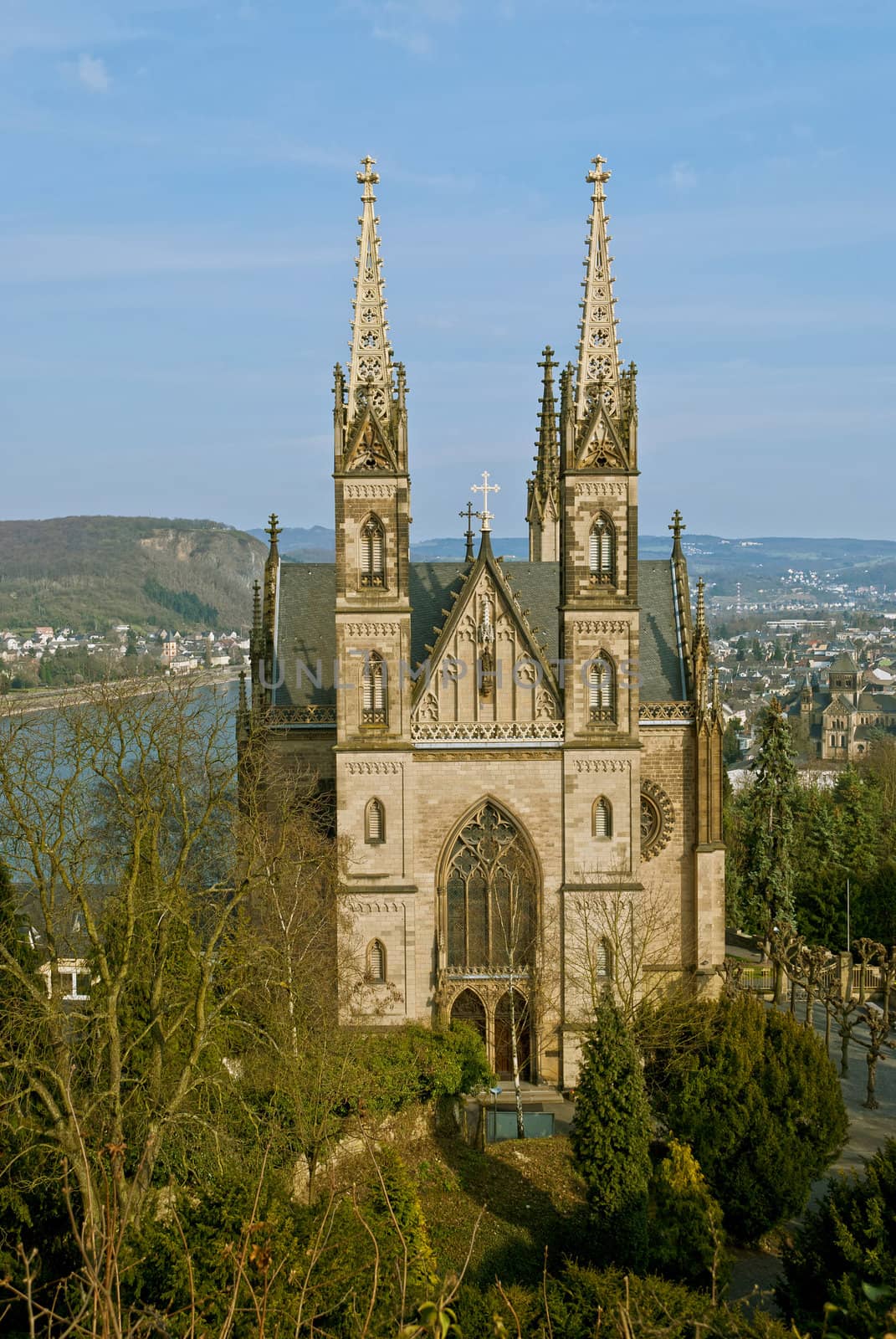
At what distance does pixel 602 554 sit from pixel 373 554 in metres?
5.90

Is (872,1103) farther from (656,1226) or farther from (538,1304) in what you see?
(538,1304)

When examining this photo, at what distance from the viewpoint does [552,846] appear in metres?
34.9

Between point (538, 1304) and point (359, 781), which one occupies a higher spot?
point (359, 781)

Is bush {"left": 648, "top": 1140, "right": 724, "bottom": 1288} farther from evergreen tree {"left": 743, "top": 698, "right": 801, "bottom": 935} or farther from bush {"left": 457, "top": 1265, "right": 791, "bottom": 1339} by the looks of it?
evergreen tree {"left": 743, "top": 698, "right": 801, "bottom": 935}

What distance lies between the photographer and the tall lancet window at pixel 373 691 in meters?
34.2

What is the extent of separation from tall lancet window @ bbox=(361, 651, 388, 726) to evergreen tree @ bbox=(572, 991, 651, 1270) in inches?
407

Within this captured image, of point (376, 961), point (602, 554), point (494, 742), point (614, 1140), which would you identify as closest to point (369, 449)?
point (602, 554)

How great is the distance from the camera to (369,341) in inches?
1340

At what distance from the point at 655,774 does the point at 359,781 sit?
350 inches

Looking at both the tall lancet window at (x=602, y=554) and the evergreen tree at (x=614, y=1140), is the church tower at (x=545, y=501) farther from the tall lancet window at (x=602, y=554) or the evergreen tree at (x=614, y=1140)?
the evergreen tree at (x=614, y=1140)

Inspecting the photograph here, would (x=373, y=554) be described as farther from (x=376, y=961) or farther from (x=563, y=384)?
(x=376, y=961)

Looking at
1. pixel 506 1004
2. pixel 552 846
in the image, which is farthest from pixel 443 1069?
pixel 552 846

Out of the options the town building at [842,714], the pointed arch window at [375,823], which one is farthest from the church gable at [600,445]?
the town building at [842,714]

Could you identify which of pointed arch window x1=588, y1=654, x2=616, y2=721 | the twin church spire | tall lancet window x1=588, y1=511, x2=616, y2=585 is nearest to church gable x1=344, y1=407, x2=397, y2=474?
the twin church spire
